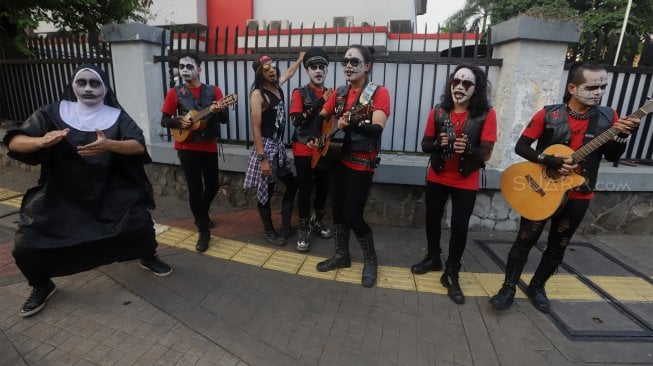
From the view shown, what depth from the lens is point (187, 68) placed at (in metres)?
3.68

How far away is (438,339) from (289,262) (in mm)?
1584

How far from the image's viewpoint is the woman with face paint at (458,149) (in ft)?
9.37

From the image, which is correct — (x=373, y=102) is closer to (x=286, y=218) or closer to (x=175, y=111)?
(x=286, y=218)

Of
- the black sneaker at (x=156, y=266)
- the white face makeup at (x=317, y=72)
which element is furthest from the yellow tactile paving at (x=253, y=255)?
the white face makeup at (x=317, y=72)

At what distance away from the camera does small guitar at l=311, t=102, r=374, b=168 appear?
2938mm

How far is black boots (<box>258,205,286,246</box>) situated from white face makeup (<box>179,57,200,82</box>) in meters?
1.50

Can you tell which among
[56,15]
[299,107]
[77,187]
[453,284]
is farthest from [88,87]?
[56,15]

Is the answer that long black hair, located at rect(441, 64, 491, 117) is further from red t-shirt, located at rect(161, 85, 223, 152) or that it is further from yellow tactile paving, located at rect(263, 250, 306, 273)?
red t-shirt, located at rect(161, 85, 223, 152)

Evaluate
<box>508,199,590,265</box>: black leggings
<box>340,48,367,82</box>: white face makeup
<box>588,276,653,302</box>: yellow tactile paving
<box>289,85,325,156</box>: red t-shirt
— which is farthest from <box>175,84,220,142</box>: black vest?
<box>588,276,653,302</box>: yellow tactile paving

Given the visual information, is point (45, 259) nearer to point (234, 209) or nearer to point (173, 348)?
point (173, 348)

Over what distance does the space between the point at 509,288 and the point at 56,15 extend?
822cm

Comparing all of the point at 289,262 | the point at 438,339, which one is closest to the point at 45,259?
the point at 289,262

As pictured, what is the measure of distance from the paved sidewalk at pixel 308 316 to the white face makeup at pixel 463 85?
164 centimetres

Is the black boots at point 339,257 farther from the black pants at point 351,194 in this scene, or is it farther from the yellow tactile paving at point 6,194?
the yellow tactile paving at point 6,194
